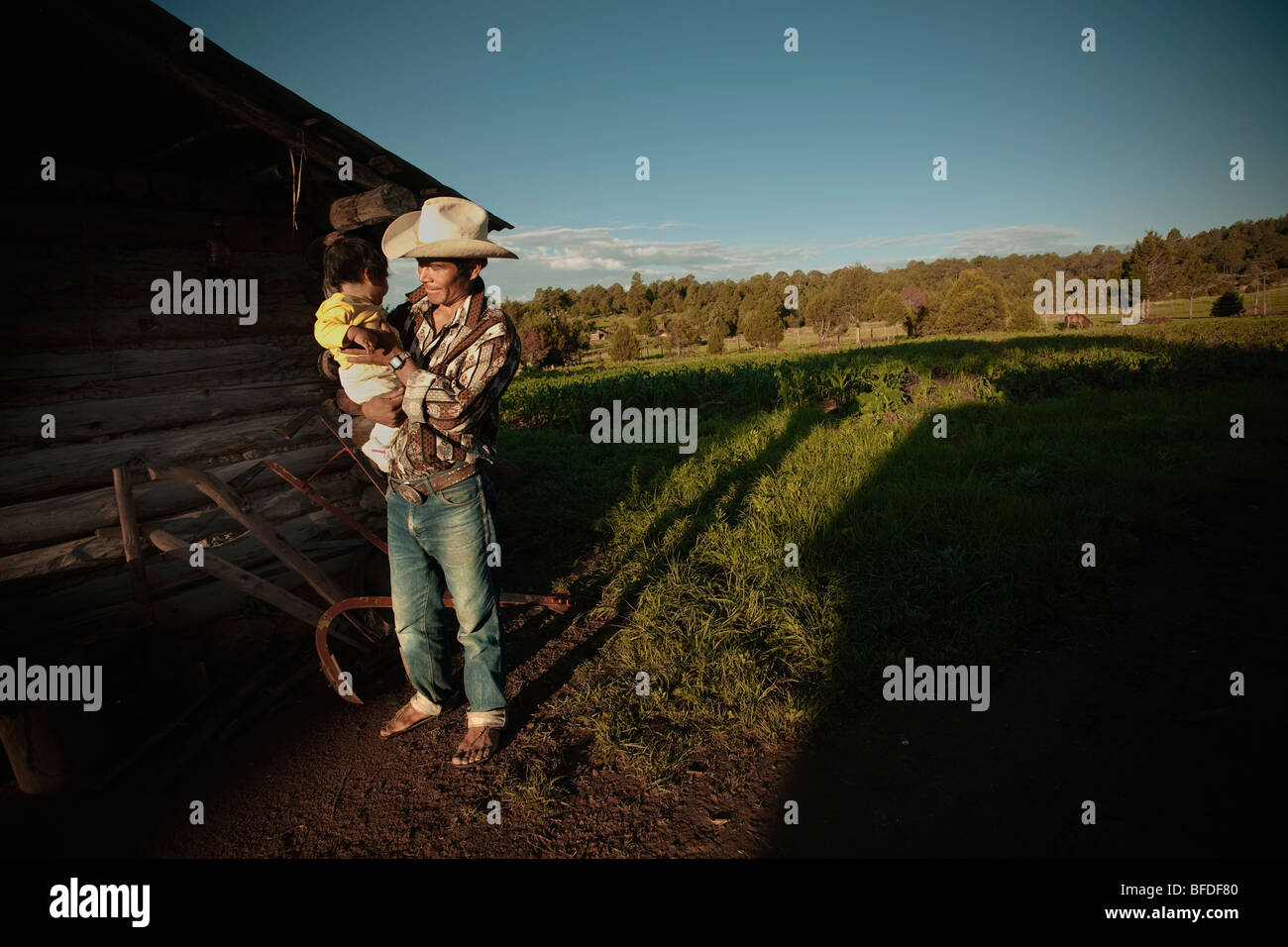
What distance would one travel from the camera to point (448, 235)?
9.02 ft

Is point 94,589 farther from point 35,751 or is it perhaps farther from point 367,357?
point 367,357

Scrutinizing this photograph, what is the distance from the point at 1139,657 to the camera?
143 inches

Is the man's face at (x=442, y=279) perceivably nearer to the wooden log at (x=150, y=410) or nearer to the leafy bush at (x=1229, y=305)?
the wooden log at (x=150, y=410)

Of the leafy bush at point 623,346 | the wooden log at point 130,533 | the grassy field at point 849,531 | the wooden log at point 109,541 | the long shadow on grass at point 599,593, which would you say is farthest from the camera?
the leafy bush at point 623,346

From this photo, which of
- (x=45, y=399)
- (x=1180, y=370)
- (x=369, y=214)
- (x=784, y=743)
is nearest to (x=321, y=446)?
(x=45, y=399)

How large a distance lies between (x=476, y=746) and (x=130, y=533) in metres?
2.34

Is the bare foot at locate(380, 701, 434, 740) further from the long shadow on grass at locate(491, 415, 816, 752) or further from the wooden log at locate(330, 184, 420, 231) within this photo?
the wooden log at locate(330, 184, 420, 231)

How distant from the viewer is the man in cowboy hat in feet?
8.97

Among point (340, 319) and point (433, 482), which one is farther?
point (433, 482)

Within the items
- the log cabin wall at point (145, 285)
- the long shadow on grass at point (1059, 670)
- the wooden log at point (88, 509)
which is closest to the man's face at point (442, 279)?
the log cabin wall at point (145, 285)

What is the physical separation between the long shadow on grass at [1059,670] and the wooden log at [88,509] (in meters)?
4.26

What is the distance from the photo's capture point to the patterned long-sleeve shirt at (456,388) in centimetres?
268

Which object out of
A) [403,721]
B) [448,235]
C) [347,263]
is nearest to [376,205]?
[347,263]
